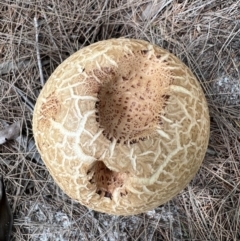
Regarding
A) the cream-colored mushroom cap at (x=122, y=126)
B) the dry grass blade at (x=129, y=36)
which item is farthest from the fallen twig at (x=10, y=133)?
the cream-colored mushroom cap at (x=122, y=126)

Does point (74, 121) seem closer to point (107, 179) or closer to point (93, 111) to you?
point (93, 111)

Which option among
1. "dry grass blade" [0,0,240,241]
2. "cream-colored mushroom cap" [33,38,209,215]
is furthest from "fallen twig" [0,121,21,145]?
"cream-colored mushroom cap" [33,38,209,215]

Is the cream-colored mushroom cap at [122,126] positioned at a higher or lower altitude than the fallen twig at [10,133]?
higher

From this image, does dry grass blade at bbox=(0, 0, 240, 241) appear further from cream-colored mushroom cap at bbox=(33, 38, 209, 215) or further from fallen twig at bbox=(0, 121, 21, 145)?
cream-colored mushroom cap at bbox=(33, 38, 209, 215)

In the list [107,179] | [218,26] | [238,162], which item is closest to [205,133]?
[107,179]

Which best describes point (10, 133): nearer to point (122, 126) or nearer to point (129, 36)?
point (129, 36)

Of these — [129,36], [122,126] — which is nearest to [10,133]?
[129,36]

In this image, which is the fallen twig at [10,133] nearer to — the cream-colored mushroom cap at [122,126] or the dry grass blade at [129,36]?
the dry grass blade at [129,36]
